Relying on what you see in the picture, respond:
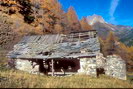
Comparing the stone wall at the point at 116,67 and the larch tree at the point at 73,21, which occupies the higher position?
Answer: the larch tree at the point at 73,21

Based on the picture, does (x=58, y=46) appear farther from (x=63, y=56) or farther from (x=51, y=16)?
(x=51, y=16)

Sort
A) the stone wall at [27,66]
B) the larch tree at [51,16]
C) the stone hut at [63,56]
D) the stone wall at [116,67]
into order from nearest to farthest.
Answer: the stone hut at [63,56] < the stone wall at [27,66] < the stone wall at [116,67] < the larch tree at [51,16]

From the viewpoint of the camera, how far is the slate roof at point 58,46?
72.0ft

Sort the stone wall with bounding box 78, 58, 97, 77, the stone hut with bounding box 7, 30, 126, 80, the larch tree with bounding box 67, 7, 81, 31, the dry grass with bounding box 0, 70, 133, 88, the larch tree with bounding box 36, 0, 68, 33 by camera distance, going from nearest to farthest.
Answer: the dry grass with bounding box 0, 70, 133, 88 < the stone wall with bounding box 78, 58, 97, 77 < the stone hut with bounding box 7, 30, 126, 80 < the larch tree with bounding box 36, 0, 68, 33 < the larch tree with bounding box 67, 7, 81, 31

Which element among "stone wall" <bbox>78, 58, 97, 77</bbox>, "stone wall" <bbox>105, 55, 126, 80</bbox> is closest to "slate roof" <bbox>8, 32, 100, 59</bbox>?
"stone wall" <bbox>78, 58, 97, 77</bbox>

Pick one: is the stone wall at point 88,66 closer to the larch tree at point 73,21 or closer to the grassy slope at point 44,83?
the grassy slope at point 44,83

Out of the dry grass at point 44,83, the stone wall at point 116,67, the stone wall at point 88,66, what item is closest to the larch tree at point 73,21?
the stone wall at point 116,67

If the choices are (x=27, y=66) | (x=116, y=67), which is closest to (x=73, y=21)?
(x=116, y=67)

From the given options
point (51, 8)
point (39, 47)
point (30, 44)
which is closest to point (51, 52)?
point (39, 47)

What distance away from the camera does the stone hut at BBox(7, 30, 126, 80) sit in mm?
21492

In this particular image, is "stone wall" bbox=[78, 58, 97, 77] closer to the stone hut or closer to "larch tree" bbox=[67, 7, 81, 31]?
the stone hut

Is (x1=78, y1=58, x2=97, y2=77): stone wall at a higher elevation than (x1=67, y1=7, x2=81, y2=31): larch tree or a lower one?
lower

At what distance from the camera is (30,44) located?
25.6 meters

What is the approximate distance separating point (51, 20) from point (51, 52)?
84.5 ft
